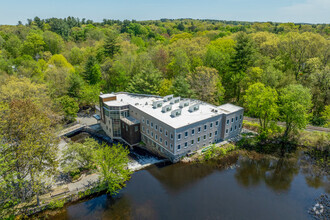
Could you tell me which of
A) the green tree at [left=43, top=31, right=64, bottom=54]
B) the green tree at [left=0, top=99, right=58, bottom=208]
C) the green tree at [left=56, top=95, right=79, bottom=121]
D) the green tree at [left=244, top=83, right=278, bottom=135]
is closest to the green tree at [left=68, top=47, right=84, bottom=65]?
the green tree at [left=43, top=31, right=64, bottom=54]

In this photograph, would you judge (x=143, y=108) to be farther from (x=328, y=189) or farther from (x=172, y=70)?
(x=328, y=189)

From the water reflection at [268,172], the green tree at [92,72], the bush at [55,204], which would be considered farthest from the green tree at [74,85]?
the water reflection at [268,172]

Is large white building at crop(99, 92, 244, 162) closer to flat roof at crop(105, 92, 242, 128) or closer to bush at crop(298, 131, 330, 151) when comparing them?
flat roof at crop(105, 92, 242, 128)

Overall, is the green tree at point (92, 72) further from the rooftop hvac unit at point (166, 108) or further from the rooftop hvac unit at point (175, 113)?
the rooftop hvac unit at point (175, 113)

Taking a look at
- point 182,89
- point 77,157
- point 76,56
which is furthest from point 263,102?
point 76,56

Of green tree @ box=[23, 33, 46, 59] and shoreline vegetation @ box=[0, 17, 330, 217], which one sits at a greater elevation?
green tree @ box=[23, 33, 46, 59]
